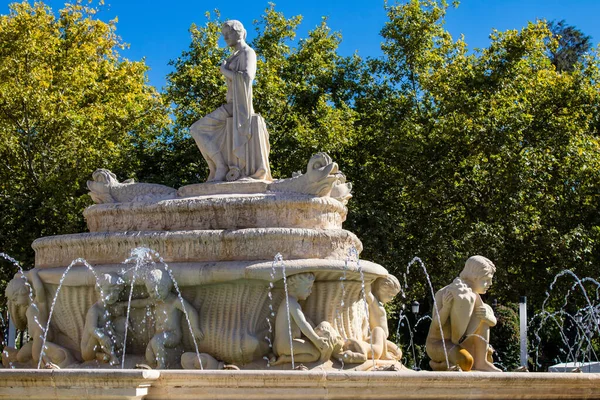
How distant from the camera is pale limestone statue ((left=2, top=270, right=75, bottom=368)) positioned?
9.42 metres

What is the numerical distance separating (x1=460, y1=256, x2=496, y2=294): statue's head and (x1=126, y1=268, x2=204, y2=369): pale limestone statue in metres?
2.75

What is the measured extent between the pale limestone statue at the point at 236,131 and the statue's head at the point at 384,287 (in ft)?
6.65

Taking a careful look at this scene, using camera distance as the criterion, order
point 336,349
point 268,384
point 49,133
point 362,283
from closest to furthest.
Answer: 1. point 268,384
2. point 336,349
3. point 362,283
4. point 49,133

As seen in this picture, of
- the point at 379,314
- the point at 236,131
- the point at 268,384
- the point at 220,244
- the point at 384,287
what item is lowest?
the point at 268,384

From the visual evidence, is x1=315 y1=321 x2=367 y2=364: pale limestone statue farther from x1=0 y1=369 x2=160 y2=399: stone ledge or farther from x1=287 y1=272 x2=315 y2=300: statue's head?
x1=0 y1=369 x2=160 y2=399: stone ledge

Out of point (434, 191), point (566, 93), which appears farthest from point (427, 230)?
point (566, 93)

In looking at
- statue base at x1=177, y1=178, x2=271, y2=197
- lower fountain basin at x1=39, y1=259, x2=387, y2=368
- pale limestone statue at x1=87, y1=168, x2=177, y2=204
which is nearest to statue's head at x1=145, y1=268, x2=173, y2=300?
lower fountain basin at x1=39, y1=259, x2=387, y2=368

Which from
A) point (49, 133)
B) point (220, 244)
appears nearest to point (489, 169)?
point (49, 133)

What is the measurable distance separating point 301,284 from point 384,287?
44.4 inches

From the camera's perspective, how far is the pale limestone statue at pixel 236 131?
11.1m

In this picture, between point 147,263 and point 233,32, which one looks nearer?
point 147,263

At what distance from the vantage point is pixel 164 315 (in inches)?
355

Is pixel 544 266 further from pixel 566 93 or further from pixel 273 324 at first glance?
pixel 273 324

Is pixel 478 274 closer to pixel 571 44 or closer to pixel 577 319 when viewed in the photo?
pixel 577 319
